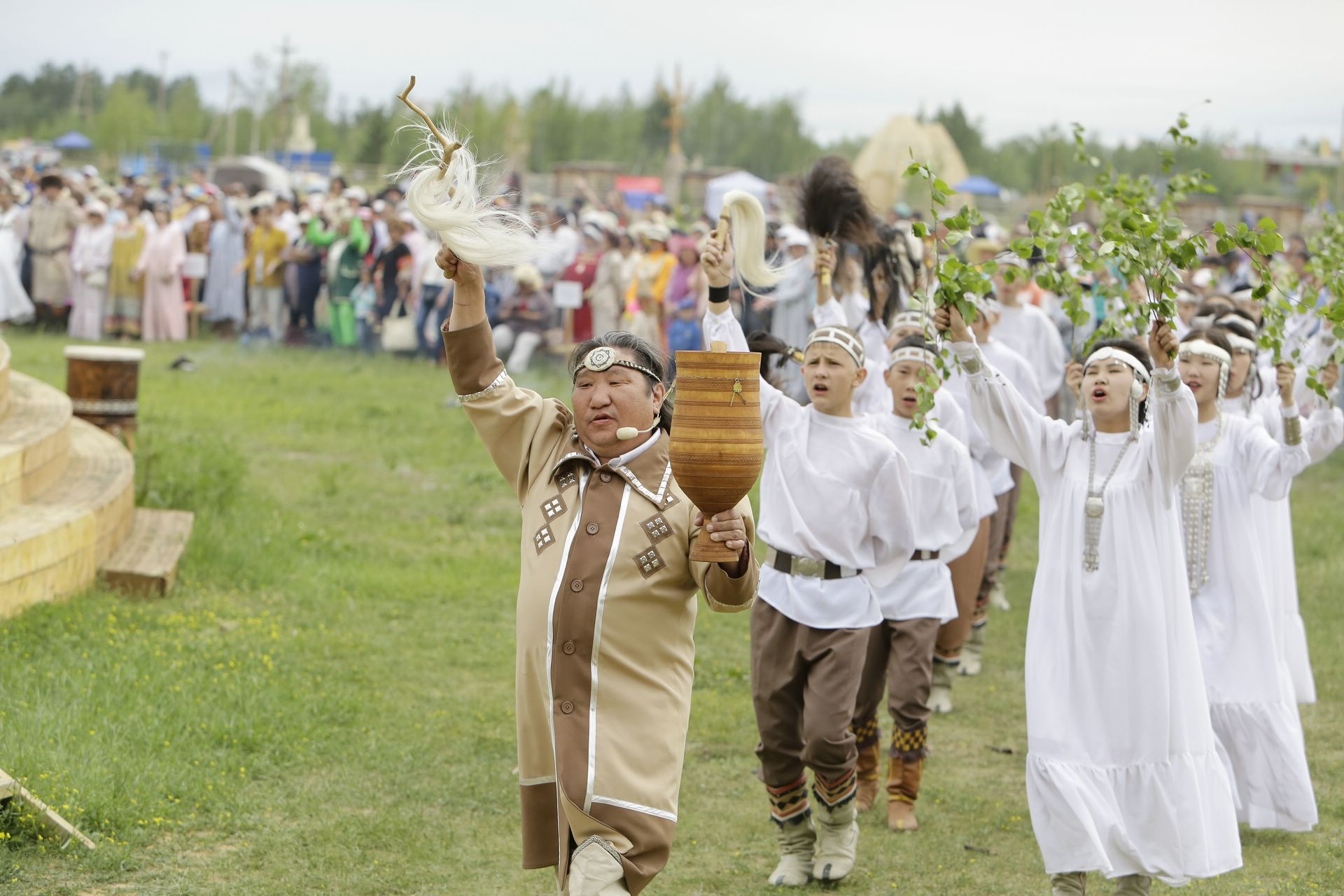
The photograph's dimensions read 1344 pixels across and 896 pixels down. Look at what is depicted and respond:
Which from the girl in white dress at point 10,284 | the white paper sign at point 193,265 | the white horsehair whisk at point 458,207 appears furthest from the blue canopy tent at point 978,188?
the white horsehair whisk at point 458,207

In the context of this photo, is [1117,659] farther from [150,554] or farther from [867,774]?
[150,554]

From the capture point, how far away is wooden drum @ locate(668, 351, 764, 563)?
13.4 feet

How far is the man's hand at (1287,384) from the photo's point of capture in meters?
7.04

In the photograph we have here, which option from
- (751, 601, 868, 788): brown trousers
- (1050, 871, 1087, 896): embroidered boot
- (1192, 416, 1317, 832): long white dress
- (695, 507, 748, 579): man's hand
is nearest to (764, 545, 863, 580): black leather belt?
(751, 601, 868, 788): brown trousers

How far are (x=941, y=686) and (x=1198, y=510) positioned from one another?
234 cm

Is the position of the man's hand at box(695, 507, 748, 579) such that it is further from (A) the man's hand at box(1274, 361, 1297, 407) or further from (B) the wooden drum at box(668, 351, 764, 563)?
(A) the man's hand at box(1274, 361, 1297, 407)

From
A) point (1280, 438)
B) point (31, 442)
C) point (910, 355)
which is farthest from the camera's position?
point (31, 442)

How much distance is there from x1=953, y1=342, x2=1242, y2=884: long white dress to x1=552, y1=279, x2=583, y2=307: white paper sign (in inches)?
604

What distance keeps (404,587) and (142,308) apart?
46.7 feet

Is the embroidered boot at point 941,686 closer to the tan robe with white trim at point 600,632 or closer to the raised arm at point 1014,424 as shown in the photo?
the raised arm at point 1014,424

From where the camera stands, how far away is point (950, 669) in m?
9.07

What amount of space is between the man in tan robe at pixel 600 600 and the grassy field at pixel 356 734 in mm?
1711

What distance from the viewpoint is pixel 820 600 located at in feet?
20.7

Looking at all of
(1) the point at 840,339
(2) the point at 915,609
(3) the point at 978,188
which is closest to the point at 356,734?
(2) the point at 915,609
